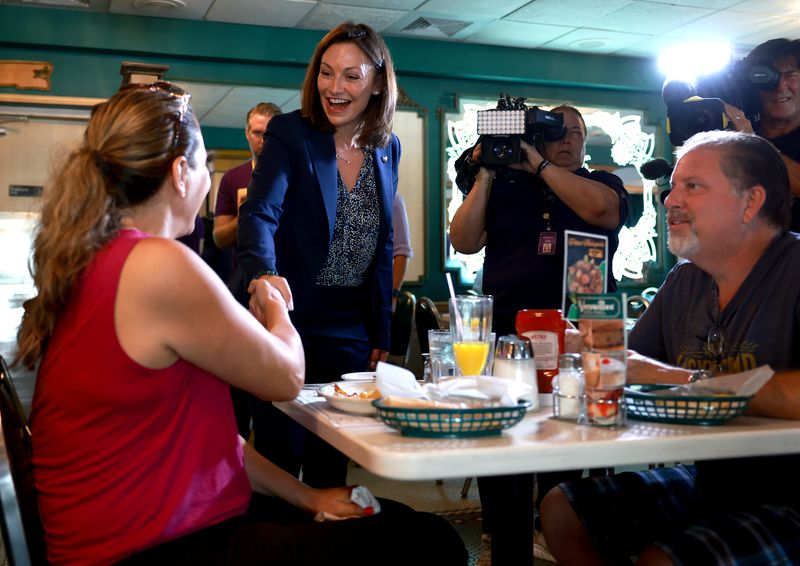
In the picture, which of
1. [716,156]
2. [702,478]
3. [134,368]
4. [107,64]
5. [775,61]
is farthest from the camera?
[107,64]

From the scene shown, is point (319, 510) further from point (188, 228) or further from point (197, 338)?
point (188, 228)

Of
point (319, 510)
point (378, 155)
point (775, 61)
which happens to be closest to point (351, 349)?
point (378, 155)

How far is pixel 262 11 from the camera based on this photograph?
18.8ft

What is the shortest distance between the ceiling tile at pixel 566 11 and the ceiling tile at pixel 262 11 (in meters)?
1.43

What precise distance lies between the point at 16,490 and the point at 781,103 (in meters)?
2.14

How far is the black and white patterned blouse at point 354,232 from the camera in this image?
224 centimetres

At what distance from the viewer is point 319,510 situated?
4.77ft

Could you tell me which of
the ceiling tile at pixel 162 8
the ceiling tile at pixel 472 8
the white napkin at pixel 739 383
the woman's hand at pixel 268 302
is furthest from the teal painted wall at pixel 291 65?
the white napkin at pixel 739 383

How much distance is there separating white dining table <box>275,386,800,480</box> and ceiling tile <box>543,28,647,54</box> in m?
5.48

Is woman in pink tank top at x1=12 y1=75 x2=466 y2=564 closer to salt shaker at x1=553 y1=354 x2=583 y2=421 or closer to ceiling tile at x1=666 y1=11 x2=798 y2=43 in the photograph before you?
salt shaker at x1=553 y1=354 x2=583 y2=421

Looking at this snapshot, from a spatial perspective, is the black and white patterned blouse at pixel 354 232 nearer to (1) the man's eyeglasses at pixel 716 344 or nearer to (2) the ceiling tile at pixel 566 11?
(1) the man's eyeglasses at pixel 716 344

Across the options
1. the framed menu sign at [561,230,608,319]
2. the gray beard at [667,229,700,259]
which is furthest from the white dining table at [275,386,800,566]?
the gray beard at [667,229,700,259]

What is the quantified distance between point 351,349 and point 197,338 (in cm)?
100

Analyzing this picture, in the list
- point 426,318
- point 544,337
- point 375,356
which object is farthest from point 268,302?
point 426,318
